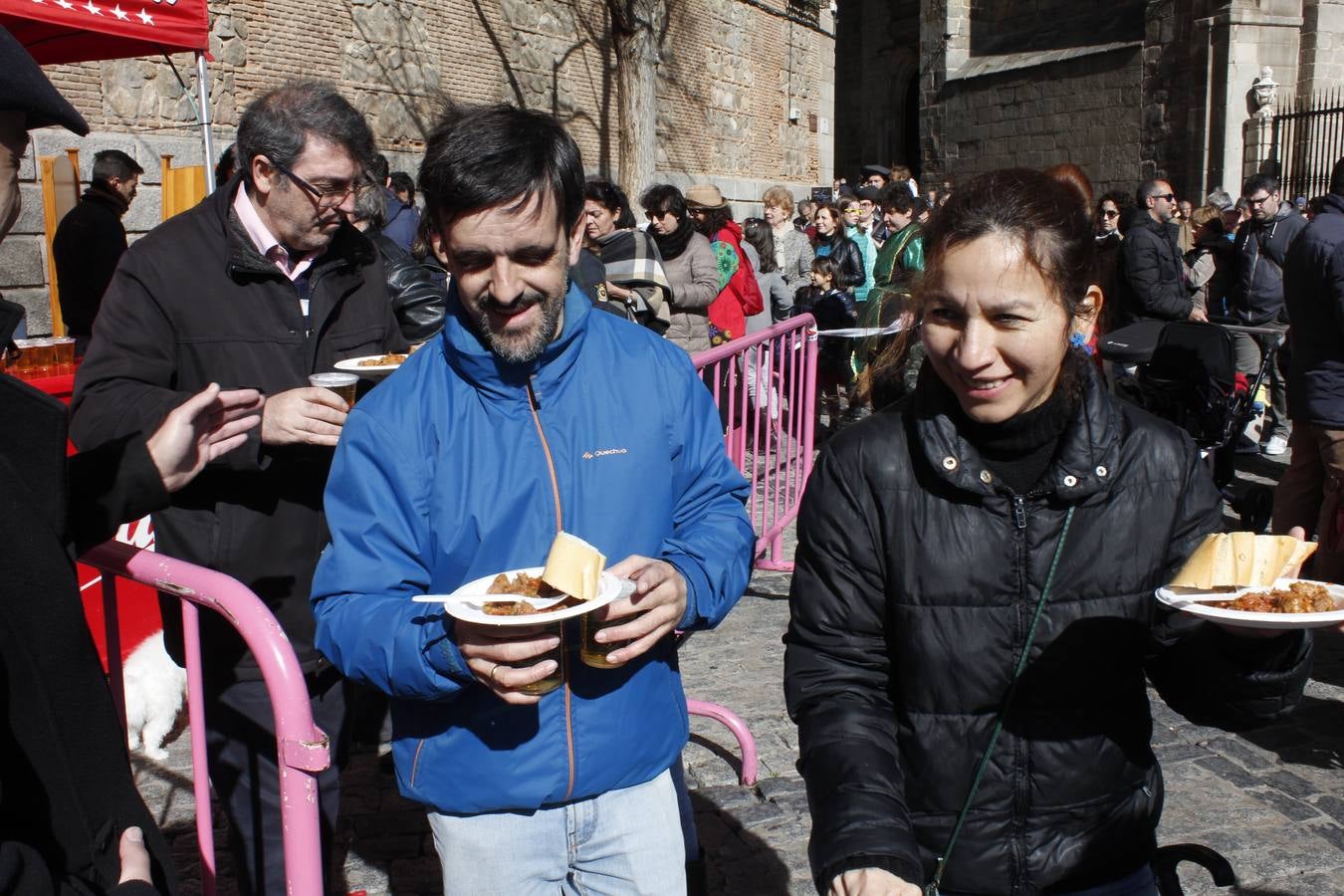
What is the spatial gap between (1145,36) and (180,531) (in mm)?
28542

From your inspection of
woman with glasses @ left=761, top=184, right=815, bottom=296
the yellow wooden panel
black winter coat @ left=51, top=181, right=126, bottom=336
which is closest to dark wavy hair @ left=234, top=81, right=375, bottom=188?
black winter coat @ left=51, top=181, right=126, bottom=336

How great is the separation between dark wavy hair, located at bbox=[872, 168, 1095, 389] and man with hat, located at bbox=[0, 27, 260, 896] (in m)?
1.42

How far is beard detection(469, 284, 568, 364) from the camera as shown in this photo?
7.29 feet

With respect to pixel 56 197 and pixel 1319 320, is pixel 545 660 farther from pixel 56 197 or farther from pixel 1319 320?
pixel 56 197

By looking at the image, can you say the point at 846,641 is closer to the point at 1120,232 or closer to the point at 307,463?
the point at 307,463

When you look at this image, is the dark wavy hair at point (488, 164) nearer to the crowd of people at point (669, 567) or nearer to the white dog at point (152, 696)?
the crowd of people at point (669, 567)

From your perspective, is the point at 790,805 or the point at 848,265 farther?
the point at 848,265

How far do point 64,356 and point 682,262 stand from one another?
14.3 ft

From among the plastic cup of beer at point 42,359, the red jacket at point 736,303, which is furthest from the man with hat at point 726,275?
the plastic cup of beer at point 42,359

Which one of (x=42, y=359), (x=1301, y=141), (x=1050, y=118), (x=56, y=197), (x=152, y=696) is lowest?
(x=152, y=696)

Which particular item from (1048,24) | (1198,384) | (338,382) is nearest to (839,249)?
(1198,384)

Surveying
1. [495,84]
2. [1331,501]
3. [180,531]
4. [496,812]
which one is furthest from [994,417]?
[495,84]

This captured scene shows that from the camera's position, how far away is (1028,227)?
2021 mm

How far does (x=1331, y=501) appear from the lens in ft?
19.8
